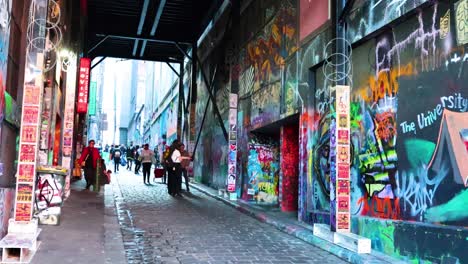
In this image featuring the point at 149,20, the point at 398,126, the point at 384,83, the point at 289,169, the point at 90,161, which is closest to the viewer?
the point at 398,126

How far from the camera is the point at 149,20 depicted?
77.4ft

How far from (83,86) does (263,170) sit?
10.5 meters

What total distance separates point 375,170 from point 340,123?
91 cm

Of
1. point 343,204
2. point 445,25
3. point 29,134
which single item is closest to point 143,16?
point 29,134

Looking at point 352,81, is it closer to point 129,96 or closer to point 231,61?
point 231,61

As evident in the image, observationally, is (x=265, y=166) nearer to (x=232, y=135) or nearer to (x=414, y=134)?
(x=232, y=135)

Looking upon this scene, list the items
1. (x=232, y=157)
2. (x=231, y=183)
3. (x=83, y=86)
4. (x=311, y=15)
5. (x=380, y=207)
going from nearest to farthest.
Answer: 1. (x=380, y=207)
2. (x=311, y=15)
3. (x=232, y=157)
4. (x=231, y=183)
5. (x=83, y=86)

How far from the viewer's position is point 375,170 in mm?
7484

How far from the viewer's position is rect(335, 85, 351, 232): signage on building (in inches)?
295

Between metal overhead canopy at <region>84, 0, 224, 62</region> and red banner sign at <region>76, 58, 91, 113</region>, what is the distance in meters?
2.47

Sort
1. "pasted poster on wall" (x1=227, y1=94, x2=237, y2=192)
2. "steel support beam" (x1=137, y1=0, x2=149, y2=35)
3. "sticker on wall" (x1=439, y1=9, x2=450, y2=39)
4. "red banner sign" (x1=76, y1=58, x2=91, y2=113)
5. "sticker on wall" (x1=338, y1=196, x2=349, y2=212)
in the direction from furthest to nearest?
"steel support beam" (x1=137, y1=0, x2=149, y2=35)
"red banner sign" (x1=76, y1=58, x2=91, y2=113)
"pasted poster on wall" (x1=227, y1=94, x2=237, y2=192)
"sticker on wall" (x1=338, y1=196, x2=349, y2=212)
"sticker on wall" (x1=439, y1=9, x2=450, y2=39)

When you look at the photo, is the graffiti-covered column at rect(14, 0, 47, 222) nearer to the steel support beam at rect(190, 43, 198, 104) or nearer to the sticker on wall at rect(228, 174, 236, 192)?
the sticker on wall at rect(228, 174, 236, 192)

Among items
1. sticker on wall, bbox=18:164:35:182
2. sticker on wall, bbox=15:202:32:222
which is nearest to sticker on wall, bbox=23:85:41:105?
sticker on wall, bbox=18:164:35:182

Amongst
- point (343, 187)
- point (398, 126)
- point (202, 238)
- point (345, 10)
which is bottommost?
point (202, 238)
